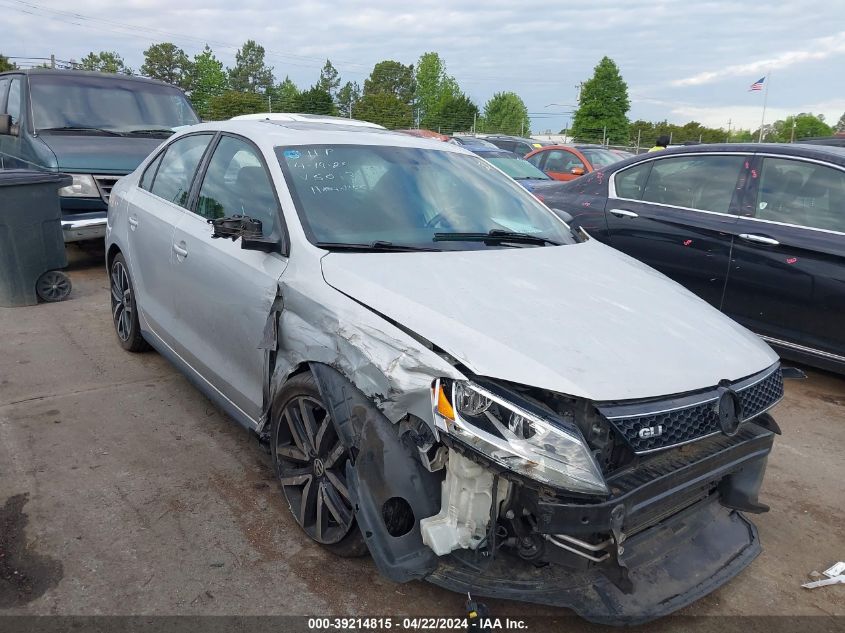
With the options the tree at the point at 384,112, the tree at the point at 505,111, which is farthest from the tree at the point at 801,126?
the tree at the point at 384,112

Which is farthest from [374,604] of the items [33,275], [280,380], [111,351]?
[33,275]

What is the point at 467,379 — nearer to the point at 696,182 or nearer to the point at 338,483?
the point at 338,483

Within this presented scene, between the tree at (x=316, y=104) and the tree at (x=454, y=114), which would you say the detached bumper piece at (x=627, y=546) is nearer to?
the tree at (x=316, y=104)

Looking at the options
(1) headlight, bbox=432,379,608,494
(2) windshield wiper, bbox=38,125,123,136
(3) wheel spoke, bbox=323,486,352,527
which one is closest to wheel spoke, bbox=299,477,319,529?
(3) wheel spoke, bbox=323,486,352,527

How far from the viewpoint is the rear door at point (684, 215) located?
5.28m

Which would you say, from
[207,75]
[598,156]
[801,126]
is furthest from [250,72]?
[598,156]

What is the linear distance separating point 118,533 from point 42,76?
7.25 metres

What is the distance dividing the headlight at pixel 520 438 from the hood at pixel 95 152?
21.8 feet

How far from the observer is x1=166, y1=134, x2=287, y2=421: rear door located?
10.6 ft

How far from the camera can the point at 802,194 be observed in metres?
5.00

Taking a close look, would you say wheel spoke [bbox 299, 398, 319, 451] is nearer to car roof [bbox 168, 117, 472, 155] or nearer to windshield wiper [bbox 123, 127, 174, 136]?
car roof [bbox 168, 117, 472, 155]

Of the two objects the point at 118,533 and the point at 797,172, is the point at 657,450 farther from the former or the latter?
the point at 797,172

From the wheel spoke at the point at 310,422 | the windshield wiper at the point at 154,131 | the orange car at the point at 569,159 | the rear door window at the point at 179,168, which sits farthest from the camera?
the orange car at the point at 569,159

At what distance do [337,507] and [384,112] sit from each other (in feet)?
167
